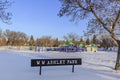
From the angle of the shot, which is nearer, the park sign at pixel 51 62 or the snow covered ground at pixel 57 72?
the snow covered ground at pixel 57 72

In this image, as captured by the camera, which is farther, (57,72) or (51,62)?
(57,72)

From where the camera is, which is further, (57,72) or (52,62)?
(57,72)

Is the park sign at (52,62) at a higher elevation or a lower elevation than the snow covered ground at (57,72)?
higher

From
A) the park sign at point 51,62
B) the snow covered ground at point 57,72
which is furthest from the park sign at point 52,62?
the snow covered ground at point 57,72

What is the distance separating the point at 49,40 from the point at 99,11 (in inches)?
3695

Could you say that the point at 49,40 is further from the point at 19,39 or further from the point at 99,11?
the point at 99,11

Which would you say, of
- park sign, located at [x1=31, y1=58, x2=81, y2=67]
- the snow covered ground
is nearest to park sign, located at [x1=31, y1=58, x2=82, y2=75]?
park sign, located at [x1=31, y1=58, x2=81, y2=67]

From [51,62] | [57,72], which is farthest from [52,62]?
[57,72]

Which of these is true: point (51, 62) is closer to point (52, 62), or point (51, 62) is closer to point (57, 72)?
point (52, 62)

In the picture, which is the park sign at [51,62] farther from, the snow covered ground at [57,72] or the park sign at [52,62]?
the snow covered ground at [57,72]

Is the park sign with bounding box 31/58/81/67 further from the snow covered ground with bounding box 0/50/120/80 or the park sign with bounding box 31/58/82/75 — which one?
the snow covered ground with bounding box 0/50/120/80

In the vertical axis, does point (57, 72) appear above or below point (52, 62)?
below

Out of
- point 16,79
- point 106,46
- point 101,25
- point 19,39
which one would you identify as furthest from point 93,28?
point 19,39

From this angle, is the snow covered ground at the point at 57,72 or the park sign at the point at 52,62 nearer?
the snow covered ground at the point at 57,72
